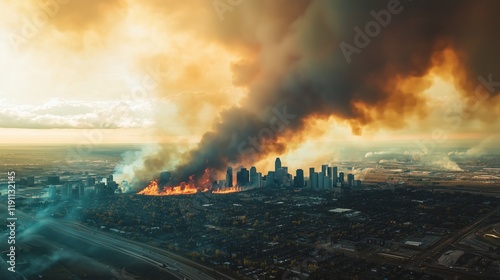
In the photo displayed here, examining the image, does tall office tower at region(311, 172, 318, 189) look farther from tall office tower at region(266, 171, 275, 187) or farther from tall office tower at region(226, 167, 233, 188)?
tall office tower at region(226, 167, 233, 188)

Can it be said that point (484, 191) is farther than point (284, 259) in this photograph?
Yes

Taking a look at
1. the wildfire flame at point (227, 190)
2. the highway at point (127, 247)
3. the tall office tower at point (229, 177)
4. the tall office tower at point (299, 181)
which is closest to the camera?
the highway at point (127, 247)

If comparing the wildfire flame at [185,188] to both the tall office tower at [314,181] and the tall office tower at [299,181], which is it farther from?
the tall office tower at [314,181]

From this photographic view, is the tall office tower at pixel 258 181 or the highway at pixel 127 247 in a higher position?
the tall office tower at pixel 258 181

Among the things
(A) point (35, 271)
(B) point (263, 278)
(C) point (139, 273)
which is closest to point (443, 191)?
(B) point (263, 278)

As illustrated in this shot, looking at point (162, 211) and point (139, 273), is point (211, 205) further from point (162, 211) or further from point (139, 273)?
point (139, 273)

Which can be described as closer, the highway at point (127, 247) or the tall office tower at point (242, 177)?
the highway at point (127, 247)

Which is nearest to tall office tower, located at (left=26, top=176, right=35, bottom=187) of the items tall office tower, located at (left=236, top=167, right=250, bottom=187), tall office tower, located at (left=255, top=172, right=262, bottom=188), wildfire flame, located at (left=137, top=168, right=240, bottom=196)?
wildfire flame, located at (left=137, top=168, right=240, bottom=196)

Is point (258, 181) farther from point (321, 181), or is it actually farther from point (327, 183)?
point (327, 183)

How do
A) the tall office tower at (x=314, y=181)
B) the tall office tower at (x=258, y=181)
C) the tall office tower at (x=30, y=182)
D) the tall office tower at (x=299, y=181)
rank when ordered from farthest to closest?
the tall office tower at (x=299, y=181)
the tall office tower at (x=314, y=181)
the tall office tower at (x=258, y=181)
the tall office tower at (x=30, y=182)

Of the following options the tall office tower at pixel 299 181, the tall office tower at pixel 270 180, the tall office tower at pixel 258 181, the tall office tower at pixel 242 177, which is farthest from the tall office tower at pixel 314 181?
the tall office tower at pixel 242 177

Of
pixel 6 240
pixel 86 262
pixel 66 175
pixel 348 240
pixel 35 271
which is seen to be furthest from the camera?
pixel 66 175
